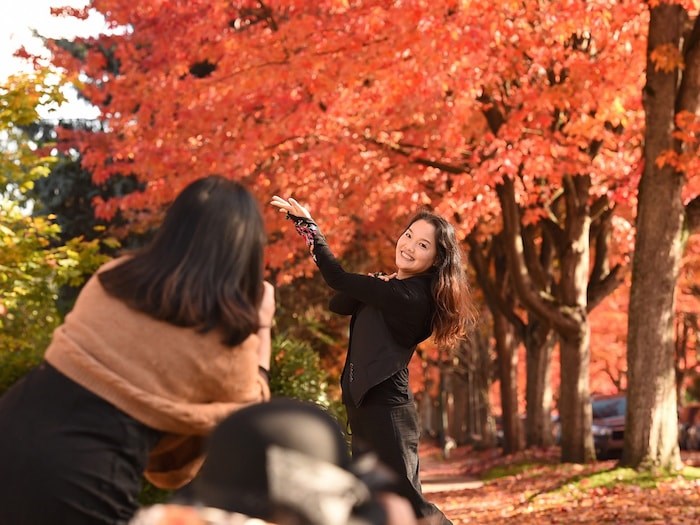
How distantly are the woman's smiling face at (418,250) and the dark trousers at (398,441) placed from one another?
2.35 ft

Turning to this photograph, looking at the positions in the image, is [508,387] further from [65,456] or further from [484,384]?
[65,456]

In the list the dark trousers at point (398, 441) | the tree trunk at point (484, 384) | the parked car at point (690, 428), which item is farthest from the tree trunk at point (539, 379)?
the dark trousers at point (398, 441)

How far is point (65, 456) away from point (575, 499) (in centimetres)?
1117

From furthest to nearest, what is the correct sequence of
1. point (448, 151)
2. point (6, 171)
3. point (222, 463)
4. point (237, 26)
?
point (448, 151), point (237, 26), point (6, 171), point (222, 463)

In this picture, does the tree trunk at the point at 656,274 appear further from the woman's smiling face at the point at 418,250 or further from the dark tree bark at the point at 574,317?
the woman's smiling face at the point at 418,250

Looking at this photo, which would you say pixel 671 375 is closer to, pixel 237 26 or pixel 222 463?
pixel 237 26

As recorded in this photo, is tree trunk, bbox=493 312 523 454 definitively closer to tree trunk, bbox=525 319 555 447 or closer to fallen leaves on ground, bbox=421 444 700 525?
tree trunk, bbox=525 319 555 447

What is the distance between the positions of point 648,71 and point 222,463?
11911 mm

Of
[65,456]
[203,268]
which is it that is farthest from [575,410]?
[65,456]

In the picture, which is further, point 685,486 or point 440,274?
point 685,486

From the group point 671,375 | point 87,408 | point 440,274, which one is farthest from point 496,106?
point 87,408

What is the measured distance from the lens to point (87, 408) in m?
2.90

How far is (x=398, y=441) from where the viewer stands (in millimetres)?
5891

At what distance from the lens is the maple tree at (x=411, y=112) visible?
47.1ft
